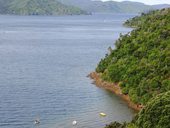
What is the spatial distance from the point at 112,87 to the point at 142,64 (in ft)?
30.2

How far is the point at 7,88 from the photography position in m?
102

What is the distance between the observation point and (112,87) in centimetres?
10450

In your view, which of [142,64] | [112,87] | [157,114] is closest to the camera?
[157,114]

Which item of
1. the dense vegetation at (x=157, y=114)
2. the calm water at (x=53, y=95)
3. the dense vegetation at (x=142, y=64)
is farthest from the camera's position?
the dense vegetation at (x=142, y=64)

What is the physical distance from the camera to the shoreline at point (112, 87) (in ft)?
295

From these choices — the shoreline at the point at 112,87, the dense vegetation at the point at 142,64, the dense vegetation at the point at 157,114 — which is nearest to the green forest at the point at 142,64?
the dense vegetation at the point at 142,64

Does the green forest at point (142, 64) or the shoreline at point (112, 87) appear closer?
the shoreline at point (112, 87)

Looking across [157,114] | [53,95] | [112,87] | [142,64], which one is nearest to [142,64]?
[142,64]

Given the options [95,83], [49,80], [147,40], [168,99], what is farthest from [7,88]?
[168,99]

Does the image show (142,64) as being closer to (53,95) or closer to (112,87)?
(112,87)

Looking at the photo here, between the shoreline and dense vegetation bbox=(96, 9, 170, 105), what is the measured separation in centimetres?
97

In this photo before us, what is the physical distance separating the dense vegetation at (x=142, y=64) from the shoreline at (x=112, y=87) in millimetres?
968

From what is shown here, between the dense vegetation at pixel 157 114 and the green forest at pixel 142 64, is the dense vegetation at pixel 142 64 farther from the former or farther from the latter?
the dense vegetation at pixel 157 114

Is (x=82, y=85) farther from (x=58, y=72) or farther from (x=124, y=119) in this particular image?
(x=124, y=119)
